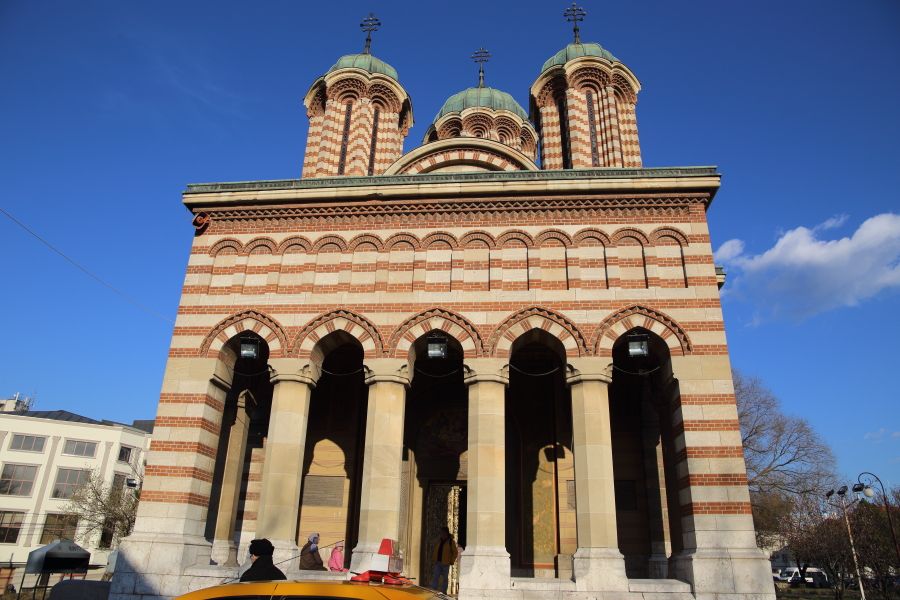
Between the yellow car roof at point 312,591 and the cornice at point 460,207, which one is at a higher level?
the cornice at point 460,207

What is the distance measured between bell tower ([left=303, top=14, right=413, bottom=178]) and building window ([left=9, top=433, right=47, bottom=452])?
36122mm

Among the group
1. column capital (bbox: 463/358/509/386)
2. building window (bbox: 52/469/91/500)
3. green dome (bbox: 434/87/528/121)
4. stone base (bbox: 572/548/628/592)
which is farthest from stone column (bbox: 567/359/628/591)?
building window (bbox: 52/469/91/500)

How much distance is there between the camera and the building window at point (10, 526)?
41.2 metres

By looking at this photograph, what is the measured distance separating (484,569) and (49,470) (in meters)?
45.1

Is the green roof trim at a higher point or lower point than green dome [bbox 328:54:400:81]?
lower

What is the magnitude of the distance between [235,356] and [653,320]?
10.8 metres

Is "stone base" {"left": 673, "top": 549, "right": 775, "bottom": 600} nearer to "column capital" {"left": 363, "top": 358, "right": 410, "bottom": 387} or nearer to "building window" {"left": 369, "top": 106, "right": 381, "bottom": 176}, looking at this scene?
"column capital" {"left": 363, "top": 358, "right": 410, "bottom": 387}

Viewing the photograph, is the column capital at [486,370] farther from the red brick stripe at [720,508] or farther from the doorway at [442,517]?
the red brick stripe at [720,508]

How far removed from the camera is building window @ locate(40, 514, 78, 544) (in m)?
42.2

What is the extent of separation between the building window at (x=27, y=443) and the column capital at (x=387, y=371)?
1687 inches

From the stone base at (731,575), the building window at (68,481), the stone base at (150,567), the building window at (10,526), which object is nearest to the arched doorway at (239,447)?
the stone base at (150,567)

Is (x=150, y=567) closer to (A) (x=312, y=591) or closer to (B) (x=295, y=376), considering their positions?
(B) (x=295, y=376)

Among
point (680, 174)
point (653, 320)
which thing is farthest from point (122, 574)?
point (680, 174)

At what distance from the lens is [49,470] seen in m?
44.7
